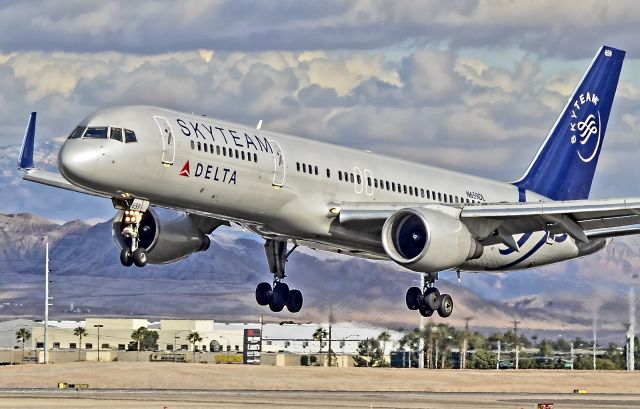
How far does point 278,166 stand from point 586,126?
21.7m

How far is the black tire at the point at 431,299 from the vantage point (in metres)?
54.8

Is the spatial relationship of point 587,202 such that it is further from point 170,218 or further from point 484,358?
point 484,358

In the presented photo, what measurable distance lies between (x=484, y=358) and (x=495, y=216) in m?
67.2

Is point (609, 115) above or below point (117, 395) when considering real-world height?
above

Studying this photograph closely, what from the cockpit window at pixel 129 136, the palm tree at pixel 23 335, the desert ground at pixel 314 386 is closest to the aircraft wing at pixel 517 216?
the cockpit window at pixel 129 136

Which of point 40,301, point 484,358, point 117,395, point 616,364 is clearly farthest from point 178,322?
point 117,395

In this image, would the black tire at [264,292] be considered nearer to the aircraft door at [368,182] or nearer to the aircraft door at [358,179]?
the aircraft door at [368,182]

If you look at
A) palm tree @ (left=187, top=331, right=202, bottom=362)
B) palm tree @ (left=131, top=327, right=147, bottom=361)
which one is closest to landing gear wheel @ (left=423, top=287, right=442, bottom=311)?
palm tree @ (left=187, top=331, right=202, bottom=362)

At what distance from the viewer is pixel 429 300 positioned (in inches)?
2157

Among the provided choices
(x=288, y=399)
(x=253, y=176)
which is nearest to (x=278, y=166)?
(x=253, y=176)

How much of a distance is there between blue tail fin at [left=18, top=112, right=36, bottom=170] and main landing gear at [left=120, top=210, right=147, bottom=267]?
506cm

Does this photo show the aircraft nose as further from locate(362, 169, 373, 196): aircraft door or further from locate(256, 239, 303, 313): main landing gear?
locate(256, 239, 303, 313): main landing gear

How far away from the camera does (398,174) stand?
5434 cm

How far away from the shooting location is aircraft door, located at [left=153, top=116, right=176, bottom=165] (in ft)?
148
